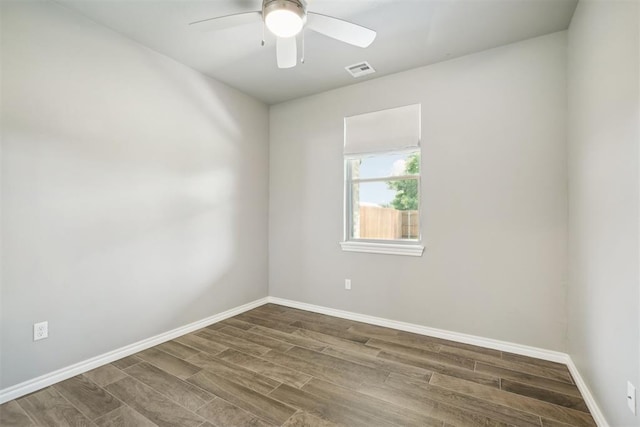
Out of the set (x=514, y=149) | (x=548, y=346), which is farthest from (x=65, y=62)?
(x=548, y=346)

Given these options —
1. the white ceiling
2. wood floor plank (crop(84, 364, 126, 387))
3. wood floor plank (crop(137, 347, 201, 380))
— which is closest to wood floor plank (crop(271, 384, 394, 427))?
wood floor plank (crop(137, 347, 201, 380))

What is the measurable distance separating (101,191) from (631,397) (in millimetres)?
3464

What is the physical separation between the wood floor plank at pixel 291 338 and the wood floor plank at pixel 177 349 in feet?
2.05

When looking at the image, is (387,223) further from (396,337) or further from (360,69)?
(360,69)

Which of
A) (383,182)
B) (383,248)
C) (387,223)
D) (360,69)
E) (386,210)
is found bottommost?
(383,248)

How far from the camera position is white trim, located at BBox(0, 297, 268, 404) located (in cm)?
191

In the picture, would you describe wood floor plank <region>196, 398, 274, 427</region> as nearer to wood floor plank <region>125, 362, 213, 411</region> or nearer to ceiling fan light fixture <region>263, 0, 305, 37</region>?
wood floor plank <region>125, 362, 213, 411</region>

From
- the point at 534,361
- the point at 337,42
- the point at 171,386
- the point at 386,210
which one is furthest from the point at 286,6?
the point at 534,361

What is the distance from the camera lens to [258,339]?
9.23 ft

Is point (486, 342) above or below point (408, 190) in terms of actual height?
below

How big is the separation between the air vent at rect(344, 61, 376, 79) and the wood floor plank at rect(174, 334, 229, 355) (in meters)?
2.98

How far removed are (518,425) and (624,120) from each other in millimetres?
1697

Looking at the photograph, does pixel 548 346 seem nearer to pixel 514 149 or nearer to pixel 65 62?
pixel 514 149

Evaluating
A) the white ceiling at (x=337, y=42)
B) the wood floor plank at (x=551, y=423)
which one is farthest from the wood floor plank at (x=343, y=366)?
the white ceiling at (x=337, y=42)
